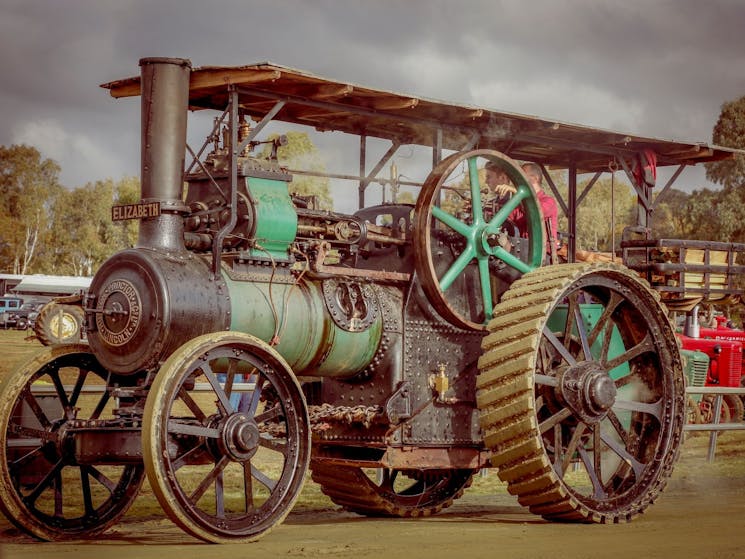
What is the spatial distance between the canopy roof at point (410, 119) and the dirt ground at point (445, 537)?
9.73 ft

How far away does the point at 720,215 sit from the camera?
40.2m

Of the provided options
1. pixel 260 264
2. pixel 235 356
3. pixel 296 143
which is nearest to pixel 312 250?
pixel 260 264

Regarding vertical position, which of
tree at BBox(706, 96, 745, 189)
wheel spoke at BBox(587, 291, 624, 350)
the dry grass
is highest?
tree at BBox(706, 96, 745, 189)

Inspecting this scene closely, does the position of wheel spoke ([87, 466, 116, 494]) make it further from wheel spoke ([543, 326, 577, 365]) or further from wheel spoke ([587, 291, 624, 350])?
wheel spoke ([587, 291, 624, 350])

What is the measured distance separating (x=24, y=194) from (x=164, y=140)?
39.6 metres

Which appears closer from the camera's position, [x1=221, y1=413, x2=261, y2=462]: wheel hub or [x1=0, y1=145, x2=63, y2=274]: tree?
[x1=221, y1=413, x2=261, y2=462]: wheel hub

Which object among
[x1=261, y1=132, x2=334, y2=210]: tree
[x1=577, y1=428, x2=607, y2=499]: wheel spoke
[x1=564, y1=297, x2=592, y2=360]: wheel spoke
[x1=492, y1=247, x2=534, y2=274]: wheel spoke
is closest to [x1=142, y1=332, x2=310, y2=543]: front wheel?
[x1=492, y1=247, x2=534, y2=274]: wheel spoke

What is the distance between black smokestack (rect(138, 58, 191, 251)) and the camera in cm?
766

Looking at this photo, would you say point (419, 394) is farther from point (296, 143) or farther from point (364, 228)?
point (296, 143)

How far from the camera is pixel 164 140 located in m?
7.72

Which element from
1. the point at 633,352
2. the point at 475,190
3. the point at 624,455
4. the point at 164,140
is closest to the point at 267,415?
the point at 164,140

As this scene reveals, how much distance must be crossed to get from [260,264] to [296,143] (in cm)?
3273

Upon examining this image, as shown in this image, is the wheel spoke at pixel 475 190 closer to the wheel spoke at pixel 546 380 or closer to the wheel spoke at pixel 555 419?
the wheel spoke at pixel 546 380

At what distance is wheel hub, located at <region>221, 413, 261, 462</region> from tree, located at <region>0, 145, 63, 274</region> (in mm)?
32592
